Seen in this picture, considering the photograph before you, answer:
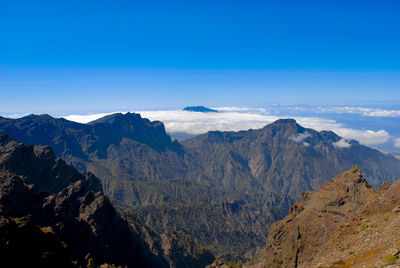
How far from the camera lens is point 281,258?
227 ft

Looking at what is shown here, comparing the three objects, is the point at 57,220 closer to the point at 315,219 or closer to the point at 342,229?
the point at 315,219

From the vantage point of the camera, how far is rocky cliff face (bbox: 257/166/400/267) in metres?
31.5

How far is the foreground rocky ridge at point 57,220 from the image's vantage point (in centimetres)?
3412

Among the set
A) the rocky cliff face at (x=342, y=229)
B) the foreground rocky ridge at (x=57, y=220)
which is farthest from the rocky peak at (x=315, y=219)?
the foreground rocky ridge at (x=57, y=220)

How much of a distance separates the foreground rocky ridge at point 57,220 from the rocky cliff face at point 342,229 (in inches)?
1508

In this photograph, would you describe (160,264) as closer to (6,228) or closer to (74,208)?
(74,208)

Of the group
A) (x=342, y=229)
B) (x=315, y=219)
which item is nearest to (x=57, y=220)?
(x=315, y=219)

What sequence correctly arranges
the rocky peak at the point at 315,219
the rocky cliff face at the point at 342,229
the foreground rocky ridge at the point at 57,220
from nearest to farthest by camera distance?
the rocky cliff face at the point at 342,229, the foreground rocky ridge at the point at 57,220, the rocky peak at the point at 315,219

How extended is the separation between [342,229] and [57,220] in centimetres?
7584

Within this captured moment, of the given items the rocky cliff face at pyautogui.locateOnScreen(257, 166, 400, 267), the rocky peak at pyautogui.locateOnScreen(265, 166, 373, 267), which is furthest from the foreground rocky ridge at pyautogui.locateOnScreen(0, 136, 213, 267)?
the rocky peak at pyautogui.locateOnScreen(265, 166, 373, 267)

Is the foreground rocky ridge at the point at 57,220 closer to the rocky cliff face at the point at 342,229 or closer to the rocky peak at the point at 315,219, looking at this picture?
the rocky cliff face at the point at 342,229

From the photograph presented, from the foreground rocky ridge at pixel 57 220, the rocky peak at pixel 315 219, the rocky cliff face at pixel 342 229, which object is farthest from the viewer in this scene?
the rocky peak at pixel 315 219

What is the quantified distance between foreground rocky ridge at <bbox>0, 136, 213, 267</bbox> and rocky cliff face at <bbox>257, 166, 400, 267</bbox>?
3831cm

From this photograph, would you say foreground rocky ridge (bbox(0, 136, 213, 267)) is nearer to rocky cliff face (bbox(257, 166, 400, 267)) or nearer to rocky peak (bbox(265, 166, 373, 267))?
rocky cliff face (bbox(257, 166, 400, 267))
